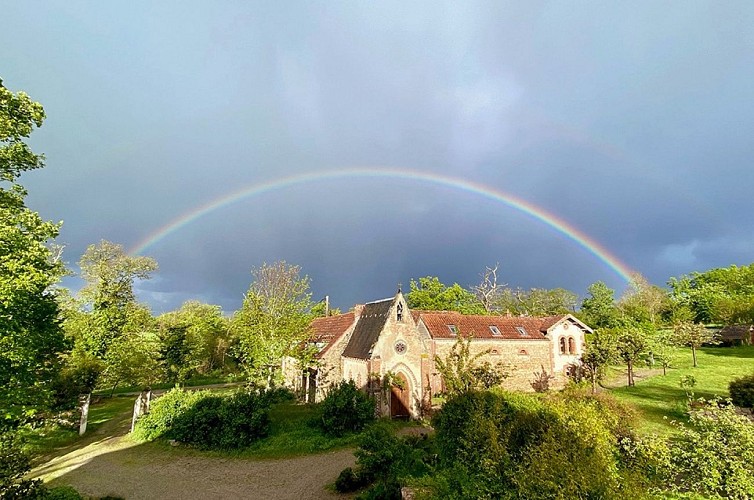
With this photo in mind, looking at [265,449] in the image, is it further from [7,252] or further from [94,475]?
[7,252]

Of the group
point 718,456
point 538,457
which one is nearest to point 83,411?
point 538,457

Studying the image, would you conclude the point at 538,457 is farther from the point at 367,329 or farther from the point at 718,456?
the point at 367,329

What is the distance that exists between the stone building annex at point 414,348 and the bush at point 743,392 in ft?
44.0

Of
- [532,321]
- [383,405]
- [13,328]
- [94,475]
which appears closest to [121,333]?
[94,475]

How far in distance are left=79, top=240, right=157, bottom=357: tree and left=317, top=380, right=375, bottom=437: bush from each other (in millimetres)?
17998

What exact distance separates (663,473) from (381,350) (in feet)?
59.6

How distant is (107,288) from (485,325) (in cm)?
3659

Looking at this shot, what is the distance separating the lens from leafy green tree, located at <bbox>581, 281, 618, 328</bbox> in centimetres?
6644

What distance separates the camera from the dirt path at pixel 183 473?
52.4 feet

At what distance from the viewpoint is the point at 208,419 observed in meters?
21.9

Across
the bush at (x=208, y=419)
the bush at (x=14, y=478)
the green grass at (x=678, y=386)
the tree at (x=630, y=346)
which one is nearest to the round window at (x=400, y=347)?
the bush at (x=208, y=419)

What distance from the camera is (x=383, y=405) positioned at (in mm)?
25891

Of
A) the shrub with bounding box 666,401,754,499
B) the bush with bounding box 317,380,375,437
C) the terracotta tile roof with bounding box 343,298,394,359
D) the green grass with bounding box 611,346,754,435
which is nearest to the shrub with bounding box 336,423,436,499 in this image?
the bush with bounding box 317,380,375,437

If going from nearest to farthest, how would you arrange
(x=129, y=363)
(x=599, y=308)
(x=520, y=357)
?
(x=129, y=363) → (x=520, y=357) → (x=599, y=308)
